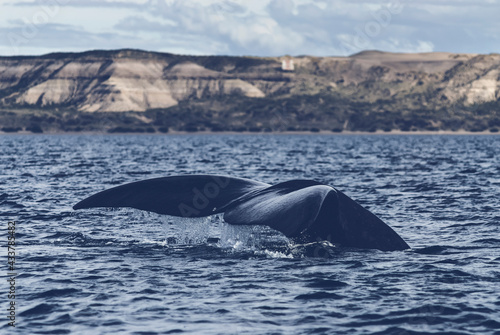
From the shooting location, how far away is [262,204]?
12.6 m

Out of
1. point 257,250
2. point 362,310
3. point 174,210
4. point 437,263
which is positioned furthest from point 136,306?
point 437,263

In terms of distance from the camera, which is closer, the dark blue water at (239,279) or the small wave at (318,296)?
the dark blue water at (239,279)

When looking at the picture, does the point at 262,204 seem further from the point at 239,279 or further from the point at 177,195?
the point at 239,279

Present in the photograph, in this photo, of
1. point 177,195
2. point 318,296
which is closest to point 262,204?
point 177,195

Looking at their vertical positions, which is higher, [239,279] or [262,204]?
Answer: [262,204]

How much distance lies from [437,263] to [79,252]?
8.66m

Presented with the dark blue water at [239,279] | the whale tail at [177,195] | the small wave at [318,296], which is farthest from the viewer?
the small wave at [318,296]

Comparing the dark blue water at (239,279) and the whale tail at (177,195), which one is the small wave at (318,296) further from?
the whale tail at (177,195)

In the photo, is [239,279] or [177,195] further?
[239,279]

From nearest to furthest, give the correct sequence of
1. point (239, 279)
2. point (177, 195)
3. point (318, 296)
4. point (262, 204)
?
point (262, 204), point (177, 195), point (318, 296), point (239, 279)

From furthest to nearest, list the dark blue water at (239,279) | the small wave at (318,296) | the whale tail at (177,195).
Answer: the small wave at (318,296) → the whale tail at (177,195) → the dark blue water at (239,279)

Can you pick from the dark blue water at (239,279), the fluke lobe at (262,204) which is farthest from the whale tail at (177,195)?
the dark blue water at (239,279)

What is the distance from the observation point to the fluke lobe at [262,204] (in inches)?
483

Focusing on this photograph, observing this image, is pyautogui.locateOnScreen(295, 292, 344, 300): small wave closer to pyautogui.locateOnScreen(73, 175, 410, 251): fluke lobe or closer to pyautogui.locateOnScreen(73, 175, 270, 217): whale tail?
pyautogui.locateOnScreen(73, 175, 410, 251): fluke lobe
